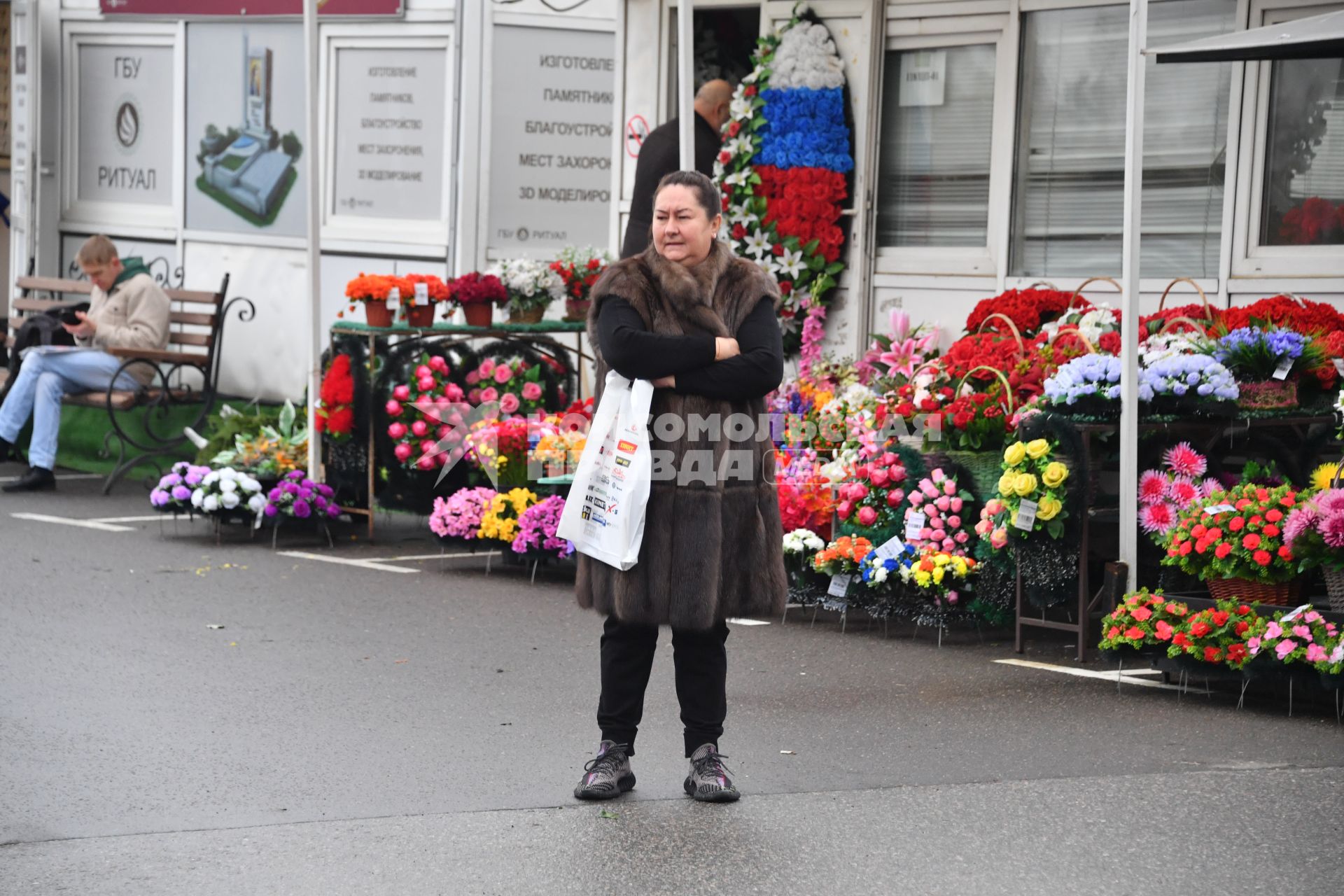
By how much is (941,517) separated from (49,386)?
7054mm

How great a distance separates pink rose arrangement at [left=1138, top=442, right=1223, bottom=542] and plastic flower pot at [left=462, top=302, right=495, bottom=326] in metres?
4.22

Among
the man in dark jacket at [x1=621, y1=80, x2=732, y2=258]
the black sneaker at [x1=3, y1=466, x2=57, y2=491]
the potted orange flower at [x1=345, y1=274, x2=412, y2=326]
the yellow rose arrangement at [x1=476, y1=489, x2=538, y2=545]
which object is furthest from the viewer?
the black sneaker at [x1=3, y1=466, x2=57, y2=491]

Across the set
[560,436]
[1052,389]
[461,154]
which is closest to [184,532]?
[560,436]

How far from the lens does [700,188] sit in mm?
5359

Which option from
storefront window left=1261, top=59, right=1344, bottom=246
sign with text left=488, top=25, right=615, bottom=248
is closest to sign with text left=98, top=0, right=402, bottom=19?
sign with text left=488, top=25, right=615, bottom=248

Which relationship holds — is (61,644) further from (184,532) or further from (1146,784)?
(1146,784)

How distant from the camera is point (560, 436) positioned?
9.55 metres

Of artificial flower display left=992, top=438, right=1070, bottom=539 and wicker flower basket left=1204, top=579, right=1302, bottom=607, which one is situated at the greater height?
artificial flower display left=992, top=438, right=1070, bottom=539

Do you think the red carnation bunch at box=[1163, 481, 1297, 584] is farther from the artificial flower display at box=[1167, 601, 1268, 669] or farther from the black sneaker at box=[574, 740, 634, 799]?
the black sneaker at box=[574, 740, 634, 799]

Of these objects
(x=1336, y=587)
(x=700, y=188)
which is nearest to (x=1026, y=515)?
(x=1336, y=587)

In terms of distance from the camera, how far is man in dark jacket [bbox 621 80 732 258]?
416 inches

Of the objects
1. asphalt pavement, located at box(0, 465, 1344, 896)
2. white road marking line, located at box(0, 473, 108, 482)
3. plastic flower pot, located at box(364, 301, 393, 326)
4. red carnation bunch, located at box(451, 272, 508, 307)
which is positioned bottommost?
asphalt pavement, located at box(0, 465, 1344, 896)

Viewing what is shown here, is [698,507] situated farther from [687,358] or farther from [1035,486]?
[1035,486]

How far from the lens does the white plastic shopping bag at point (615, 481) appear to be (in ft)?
17.0
